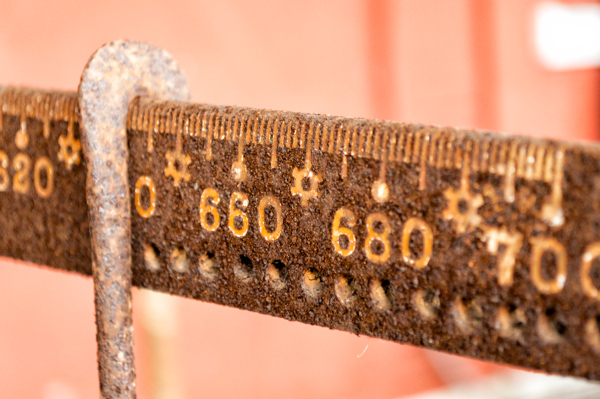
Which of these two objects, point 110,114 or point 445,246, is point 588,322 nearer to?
point 445,246

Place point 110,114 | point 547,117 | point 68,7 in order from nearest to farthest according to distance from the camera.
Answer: point 110,114 < point 68,7 < point 547,117

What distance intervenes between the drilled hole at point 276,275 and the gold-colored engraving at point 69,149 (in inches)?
6.9

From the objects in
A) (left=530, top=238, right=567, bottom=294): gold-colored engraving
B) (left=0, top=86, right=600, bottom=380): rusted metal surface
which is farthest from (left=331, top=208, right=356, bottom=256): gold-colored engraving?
(left=530, top=238, right=567, bottom=294): gold-colored engraving

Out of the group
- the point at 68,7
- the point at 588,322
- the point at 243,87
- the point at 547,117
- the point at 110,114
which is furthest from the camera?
the point at 547,117

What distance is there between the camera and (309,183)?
407 mm

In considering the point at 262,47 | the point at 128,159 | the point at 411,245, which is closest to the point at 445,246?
the point at 411,245

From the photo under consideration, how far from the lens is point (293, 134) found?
0.41 metres

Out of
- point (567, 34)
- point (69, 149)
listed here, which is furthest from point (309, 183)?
point (567, 34)

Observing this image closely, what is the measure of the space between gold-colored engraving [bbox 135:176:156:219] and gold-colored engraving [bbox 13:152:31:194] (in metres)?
0.12

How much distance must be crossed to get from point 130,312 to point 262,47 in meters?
1.55

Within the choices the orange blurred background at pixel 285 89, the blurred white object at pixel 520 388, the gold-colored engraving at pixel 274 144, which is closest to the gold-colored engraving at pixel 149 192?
the gold-colored engraving at pixel 274 144

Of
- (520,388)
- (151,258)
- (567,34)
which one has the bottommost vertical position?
(520,388)

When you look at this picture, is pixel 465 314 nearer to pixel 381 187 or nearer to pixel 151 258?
pixel 381 187

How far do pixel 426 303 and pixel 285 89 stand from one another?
167cm
